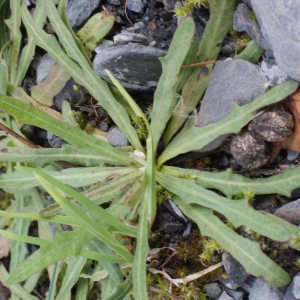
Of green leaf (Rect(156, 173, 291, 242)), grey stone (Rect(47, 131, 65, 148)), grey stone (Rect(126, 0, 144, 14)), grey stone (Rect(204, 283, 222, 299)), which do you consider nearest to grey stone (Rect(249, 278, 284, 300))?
grey stone (Rect(204, 283, 222, 299))

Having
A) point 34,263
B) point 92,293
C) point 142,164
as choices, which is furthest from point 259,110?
point 92,293

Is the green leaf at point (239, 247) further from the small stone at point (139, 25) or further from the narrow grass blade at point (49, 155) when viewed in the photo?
the small stone at point (139, 25)

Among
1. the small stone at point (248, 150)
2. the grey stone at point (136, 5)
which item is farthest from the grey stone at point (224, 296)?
the grey stone at point (136, 5)

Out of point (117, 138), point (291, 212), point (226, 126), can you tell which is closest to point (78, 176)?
point (117, 138)

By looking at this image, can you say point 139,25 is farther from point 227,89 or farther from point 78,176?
point 78,176

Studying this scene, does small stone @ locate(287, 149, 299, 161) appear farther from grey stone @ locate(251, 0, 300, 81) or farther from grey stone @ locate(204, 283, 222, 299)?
grey stone @ locate(204, 283, 222, 299)
